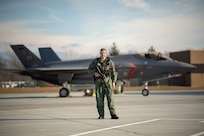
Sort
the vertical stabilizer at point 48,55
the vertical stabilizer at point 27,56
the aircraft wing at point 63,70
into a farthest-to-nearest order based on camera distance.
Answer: the vertical stabilizer at point 48,55 → the vertical stabilizer at point 27,56 → the aircraft wing at point 63,70

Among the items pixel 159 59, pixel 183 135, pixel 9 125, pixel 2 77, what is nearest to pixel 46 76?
pixel 159 59

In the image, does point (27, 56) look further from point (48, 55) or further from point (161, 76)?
point (161, 76)

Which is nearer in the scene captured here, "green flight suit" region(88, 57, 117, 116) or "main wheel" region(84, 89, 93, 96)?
"green flight suit" region(88, 57, 117, 116)

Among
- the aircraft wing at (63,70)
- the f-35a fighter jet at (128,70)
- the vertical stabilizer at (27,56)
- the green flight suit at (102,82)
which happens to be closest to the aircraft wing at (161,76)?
the f-35a fighter jet at (128,70)

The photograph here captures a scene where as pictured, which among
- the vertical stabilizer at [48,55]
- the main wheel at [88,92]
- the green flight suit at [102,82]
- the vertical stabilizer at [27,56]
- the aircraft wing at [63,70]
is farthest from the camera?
the vertical stabilizer at [48,55]

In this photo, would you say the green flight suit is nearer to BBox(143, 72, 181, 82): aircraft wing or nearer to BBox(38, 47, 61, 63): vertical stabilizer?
BBox(143, 72, 181, 82): aircraft wing

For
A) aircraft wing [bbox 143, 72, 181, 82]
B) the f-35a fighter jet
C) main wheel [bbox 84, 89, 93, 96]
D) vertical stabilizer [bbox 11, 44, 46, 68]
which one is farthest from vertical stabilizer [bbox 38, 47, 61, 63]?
aircraft wing [bbox 143, 72, 181, 82]

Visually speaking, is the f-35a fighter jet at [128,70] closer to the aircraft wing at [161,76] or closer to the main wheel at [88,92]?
the aircraft wing at [161,76]

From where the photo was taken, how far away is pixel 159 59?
82.6 feet

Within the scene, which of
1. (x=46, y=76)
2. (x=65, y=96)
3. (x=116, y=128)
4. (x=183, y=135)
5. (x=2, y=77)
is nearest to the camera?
(x=183, y=135)

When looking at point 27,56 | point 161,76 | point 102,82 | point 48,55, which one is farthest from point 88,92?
point 102,82

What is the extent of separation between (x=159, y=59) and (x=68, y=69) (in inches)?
293

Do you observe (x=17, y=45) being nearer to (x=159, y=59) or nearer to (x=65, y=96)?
(x=65, y=96)

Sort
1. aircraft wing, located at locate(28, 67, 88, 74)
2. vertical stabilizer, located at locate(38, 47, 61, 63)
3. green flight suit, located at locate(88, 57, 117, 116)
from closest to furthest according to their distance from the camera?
green flight suit, located at locate(88, 57, 117, 116)
aircraft wing, located at locate(28, 67, 88, 74)
vertical stabilizer, located at locate(38, 47, 61, 63)
